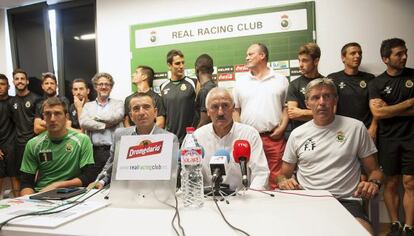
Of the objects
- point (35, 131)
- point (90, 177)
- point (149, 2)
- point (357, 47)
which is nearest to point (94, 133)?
point (35, 131)

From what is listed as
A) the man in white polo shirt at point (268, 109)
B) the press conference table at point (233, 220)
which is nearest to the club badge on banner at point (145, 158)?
the press conference table at point (233, 220)

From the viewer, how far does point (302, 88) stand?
286 cm

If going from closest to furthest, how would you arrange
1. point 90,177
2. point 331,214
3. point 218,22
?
1. point 331,214
2. point 90,177
3. point 218,22

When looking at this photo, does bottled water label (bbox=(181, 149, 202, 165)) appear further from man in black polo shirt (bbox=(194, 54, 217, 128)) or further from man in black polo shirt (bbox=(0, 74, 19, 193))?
man in black polo shirt (bbox=(0, 74, 19, 193))

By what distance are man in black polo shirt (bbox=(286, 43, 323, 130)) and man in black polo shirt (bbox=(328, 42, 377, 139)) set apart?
0.28 m

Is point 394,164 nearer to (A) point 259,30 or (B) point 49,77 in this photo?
(A) point 259,30

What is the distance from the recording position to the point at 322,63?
3301mm

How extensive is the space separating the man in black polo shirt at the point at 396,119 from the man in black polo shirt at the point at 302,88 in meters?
0.57

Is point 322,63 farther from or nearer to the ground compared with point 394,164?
farther from the ground

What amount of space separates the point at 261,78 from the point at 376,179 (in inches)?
57.1

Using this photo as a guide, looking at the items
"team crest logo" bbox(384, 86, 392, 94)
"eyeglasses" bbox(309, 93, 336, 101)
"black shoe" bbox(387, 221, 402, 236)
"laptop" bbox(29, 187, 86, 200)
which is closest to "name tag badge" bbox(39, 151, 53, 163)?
"laptop" bbox(29, 187, 86, 200)

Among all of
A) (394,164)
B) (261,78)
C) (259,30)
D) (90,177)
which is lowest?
(394,164)

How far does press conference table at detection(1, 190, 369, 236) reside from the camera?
3.29 ft

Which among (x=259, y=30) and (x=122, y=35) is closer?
(x=259, y=30)
